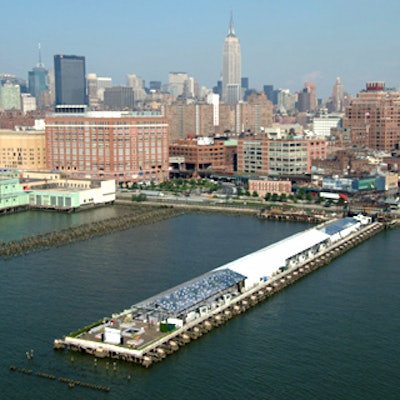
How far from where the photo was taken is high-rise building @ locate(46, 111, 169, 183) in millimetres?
53656

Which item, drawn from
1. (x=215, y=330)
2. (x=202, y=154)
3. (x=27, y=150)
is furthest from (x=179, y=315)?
(x=202, y=154)

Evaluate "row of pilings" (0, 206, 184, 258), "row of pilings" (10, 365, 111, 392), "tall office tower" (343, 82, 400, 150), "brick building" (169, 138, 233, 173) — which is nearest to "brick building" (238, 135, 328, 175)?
"brick building" (169, 138, 233, 173)

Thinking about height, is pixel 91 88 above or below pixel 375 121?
above

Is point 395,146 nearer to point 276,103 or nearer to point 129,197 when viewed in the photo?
point 129,197

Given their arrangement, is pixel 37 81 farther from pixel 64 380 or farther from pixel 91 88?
pixel 64 380

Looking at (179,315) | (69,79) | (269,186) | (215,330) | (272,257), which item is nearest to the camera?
(179,315)

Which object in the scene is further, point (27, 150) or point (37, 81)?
point (37, 81)

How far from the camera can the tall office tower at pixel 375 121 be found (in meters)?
74.9

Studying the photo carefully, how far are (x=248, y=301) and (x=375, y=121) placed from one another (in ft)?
188

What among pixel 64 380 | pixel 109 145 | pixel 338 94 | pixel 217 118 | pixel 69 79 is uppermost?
pixel 69 79

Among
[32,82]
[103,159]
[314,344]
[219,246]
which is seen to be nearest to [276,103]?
[32,82]

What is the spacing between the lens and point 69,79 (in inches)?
6634

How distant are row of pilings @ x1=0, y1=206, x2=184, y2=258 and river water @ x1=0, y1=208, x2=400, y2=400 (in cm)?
110

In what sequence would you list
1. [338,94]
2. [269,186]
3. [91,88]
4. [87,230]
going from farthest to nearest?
[91,88] → [338,94] → [269,186] → [87,230]
